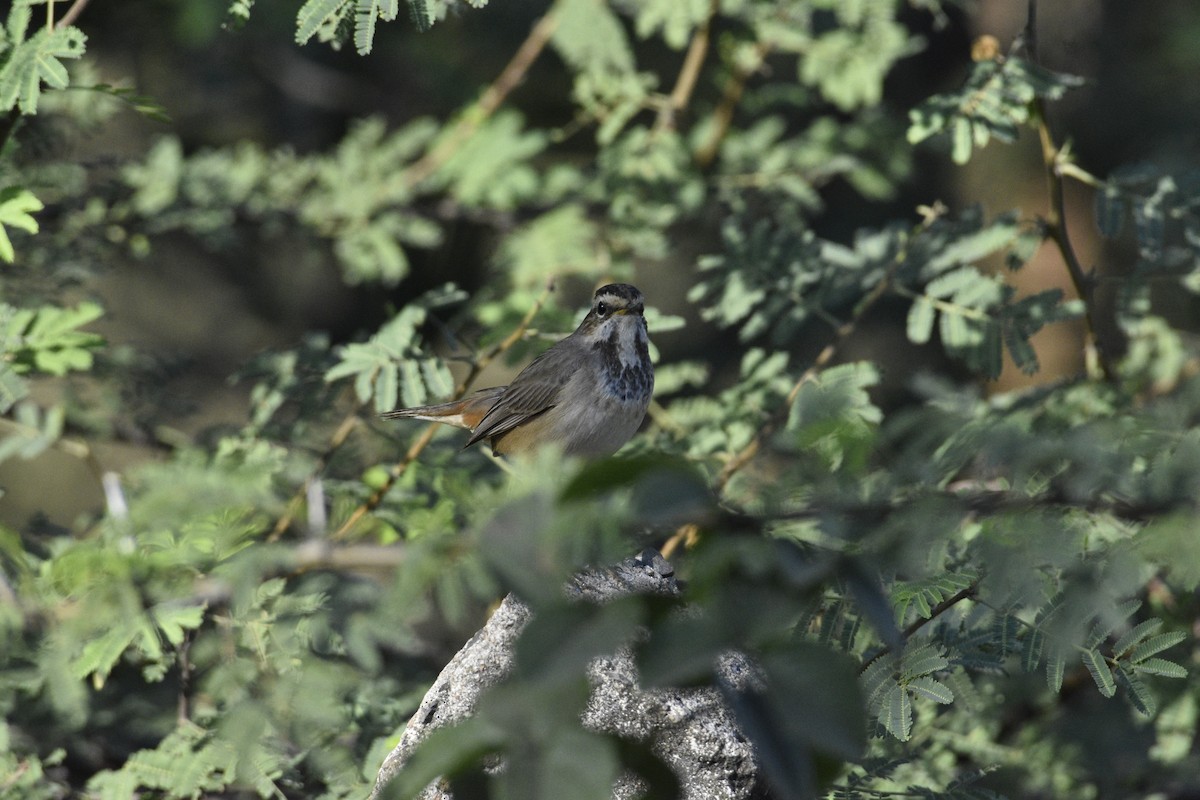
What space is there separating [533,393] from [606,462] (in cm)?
362

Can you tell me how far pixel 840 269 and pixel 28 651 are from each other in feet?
11.3

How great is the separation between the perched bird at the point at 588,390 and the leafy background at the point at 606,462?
0.18 metres

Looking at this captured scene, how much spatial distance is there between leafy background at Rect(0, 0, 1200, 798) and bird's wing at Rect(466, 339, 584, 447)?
14cm

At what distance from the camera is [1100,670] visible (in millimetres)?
2889

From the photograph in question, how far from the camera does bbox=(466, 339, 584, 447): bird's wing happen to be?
4.99m

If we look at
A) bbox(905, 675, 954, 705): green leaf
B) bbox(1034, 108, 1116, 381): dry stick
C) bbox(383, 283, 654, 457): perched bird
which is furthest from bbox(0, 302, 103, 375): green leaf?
bbox(1034, 108, 1116, 381): dry stick

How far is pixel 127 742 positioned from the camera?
4.44m

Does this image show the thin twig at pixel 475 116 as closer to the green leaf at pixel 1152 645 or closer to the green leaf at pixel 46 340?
the green leaf at pixel 46 340

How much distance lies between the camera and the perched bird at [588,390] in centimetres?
474

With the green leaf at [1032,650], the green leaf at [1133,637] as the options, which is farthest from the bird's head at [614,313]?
the green leaf at [1133,637]

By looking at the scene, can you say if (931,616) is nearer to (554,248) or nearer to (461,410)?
(461,410)

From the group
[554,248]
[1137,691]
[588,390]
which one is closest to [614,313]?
[588,390]

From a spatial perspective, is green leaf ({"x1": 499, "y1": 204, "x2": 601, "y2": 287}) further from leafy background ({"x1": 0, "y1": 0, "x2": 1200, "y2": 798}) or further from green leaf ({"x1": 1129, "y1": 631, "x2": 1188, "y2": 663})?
green leaf ({"x1": 1129, "y1": 631, "x2": 1188, "y2": 663})

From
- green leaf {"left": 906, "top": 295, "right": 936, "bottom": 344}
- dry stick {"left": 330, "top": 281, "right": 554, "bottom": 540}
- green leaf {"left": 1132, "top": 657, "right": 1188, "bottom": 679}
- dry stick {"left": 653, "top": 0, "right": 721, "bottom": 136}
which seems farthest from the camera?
dry stick {"left": 653, "top": 0, "right": 721, "bottom": 136}
